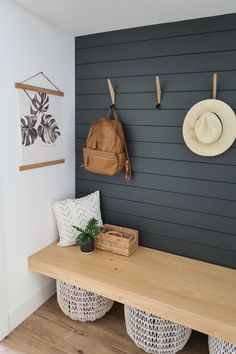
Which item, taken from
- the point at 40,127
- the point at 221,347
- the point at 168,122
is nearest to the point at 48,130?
the point at 40,127

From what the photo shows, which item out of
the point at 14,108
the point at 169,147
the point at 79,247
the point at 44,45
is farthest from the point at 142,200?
the point at 44,45

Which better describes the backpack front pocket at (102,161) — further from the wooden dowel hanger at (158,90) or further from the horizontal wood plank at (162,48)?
the horizontal wood plank at (162,48)

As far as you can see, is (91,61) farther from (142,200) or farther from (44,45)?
(142,200)

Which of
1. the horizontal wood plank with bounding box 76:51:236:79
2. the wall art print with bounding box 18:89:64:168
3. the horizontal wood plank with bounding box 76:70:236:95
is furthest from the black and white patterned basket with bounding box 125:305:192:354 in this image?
the horizontal wood plank with bounding box 76:51:236:79

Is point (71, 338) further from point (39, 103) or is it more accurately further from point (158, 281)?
point (39, 103)

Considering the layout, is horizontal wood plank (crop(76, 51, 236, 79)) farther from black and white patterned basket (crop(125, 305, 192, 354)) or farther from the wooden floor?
the wooden floor

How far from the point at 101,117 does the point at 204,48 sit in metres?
0.89

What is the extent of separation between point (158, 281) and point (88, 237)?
0.60 m

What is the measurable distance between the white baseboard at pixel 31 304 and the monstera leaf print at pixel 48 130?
117 cm

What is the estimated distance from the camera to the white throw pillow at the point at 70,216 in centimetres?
205

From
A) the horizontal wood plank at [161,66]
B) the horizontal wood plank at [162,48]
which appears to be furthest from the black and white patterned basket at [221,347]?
the horizontal wood plank at [162,48]

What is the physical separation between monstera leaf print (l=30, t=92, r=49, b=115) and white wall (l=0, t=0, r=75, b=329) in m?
0.15

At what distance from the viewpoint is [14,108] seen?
171 centimetres

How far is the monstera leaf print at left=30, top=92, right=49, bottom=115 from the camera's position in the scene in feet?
6.04
